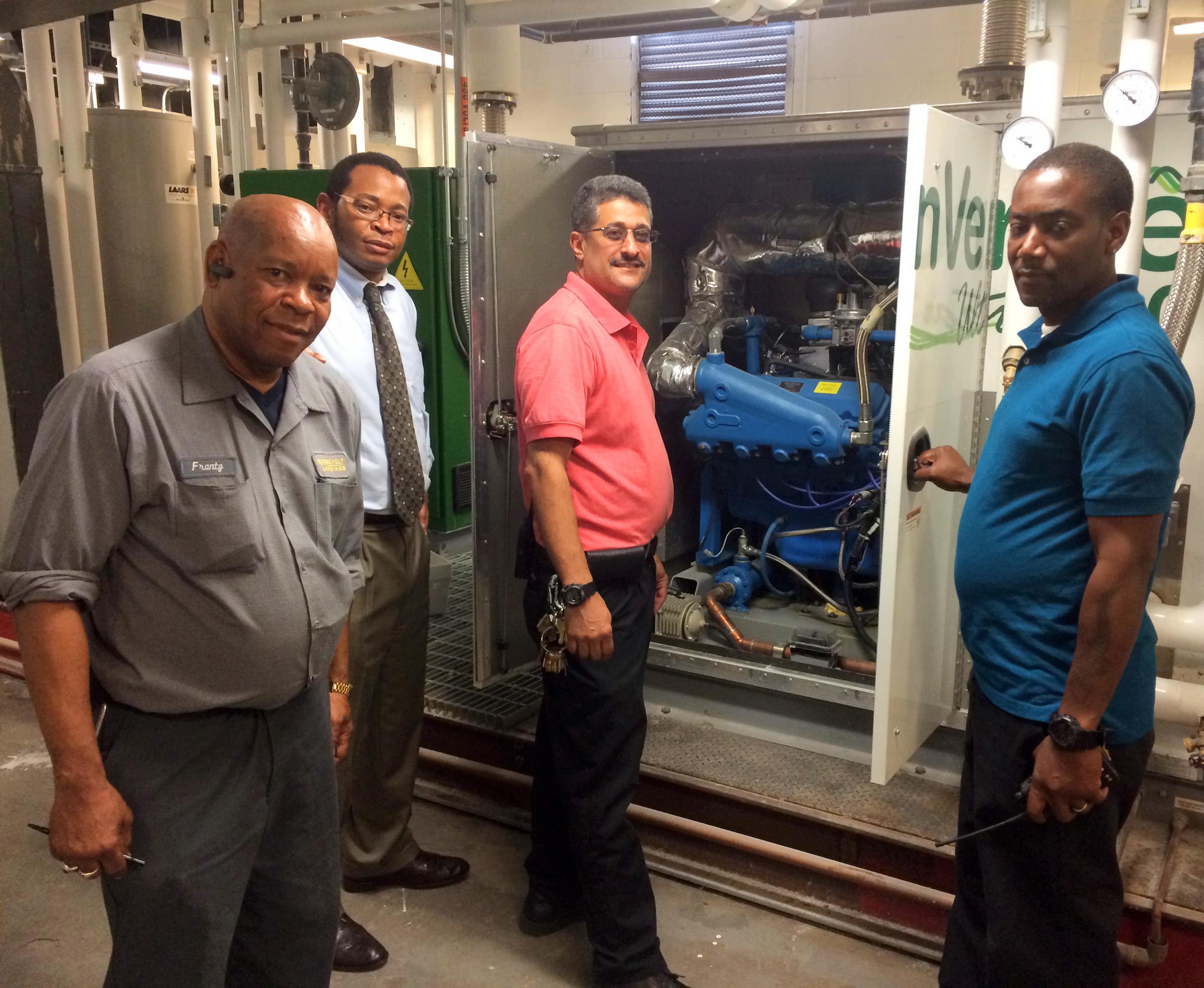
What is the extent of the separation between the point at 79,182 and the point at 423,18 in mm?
1681

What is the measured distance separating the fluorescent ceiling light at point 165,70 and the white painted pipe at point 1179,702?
5416 mm

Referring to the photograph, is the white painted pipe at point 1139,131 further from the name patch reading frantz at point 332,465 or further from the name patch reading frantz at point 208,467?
the name patch reading frantz at point 208,467

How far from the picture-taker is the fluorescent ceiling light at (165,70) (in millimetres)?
5617

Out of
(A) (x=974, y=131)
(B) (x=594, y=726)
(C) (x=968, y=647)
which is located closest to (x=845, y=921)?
(B) (x=594, y=726)

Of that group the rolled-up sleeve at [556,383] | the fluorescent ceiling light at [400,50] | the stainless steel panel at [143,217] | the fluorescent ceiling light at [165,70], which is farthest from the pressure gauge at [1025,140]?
the fluorescent ceiling light at [165,70]

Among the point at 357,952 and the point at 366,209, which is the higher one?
the point at 366,209

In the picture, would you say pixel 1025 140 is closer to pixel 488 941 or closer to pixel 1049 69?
pixel 1049 69

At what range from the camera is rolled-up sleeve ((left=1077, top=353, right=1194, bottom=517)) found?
135cm

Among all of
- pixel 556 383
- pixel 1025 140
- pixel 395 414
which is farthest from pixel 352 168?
pixel 1025 140

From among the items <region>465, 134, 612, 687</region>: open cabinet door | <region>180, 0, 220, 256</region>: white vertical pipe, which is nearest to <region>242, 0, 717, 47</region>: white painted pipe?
<region>180, 0, 220, 256</region>: white vertical pipe

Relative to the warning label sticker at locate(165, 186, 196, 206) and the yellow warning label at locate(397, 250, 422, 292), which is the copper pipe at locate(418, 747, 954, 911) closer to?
the yellow warning label at locate(397, 250, 422, 292)

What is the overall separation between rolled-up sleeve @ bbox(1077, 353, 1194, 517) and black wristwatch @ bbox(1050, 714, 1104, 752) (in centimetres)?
31

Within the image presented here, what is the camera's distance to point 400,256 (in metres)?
3.47

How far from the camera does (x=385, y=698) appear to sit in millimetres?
2410
